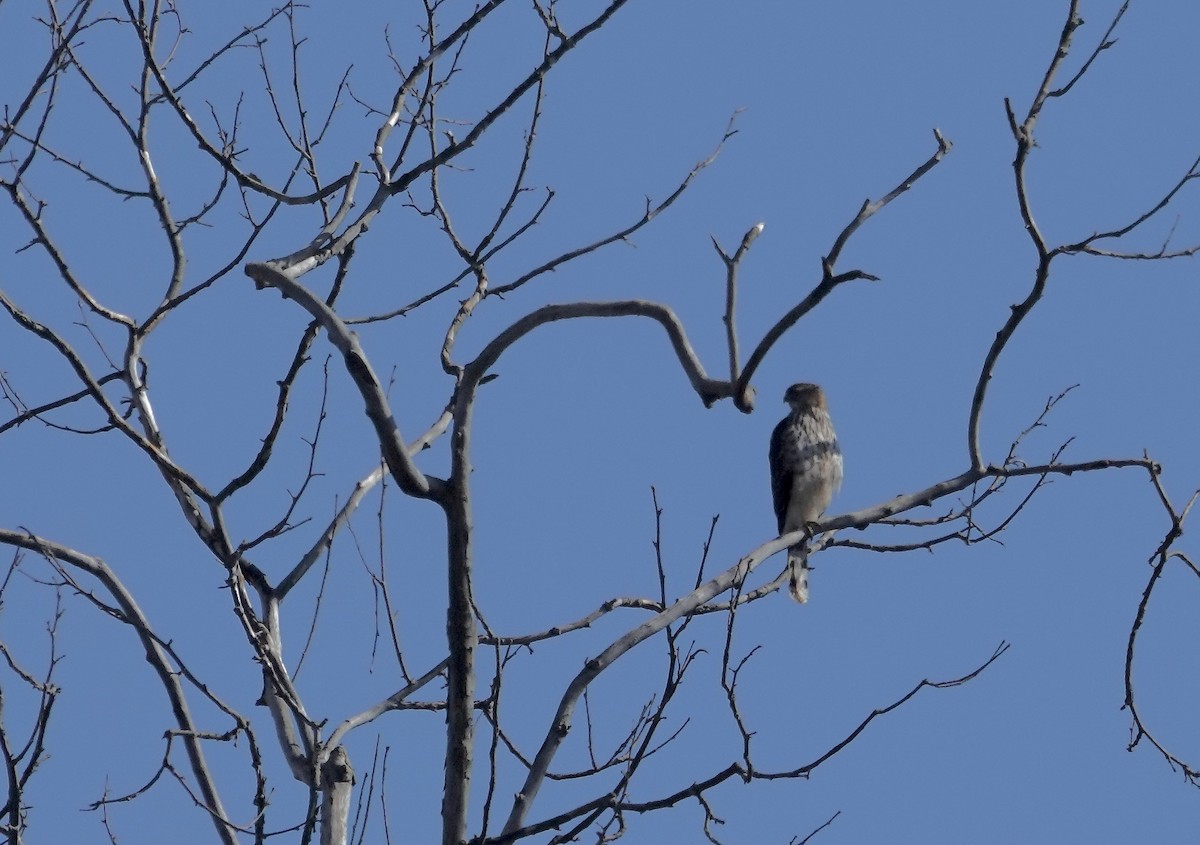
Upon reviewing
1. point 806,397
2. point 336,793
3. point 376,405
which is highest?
point 806,397

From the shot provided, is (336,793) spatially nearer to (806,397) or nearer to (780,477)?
(780,477)

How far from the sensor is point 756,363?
9.73 feet

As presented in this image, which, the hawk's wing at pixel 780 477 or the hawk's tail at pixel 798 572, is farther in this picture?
the hawk's wing at pixel 780 477

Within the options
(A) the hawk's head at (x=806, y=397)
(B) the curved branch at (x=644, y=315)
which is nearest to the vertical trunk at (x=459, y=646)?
(B) the curved branch at (x=644, y=315)

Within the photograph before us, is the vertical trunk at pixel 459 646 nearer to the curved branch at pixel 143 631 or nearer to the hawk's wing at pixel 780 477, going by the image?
the curved branch at pixel 143 631

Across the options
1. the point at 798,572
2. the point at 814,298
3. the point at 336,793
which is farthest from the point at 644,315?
the point at 798,572

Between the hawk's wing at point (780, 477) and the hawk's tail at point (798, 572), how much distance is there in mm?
1084

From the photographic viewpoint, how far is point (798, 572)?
546 centimetres

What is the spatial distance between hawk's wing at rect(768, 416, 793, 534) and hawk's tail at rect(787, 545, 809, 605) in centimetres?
108

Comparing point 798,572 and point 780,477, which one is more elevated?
point 780,477

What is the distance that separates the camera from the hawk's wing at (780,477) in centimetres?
748

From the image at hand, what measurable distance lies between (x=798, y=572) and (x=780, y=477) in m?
2.11

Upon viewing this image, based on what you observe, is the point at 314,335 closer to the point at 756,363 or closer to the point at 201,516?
the point at 201,516

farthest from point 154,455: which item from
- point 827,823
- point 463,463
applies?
point 827,823
